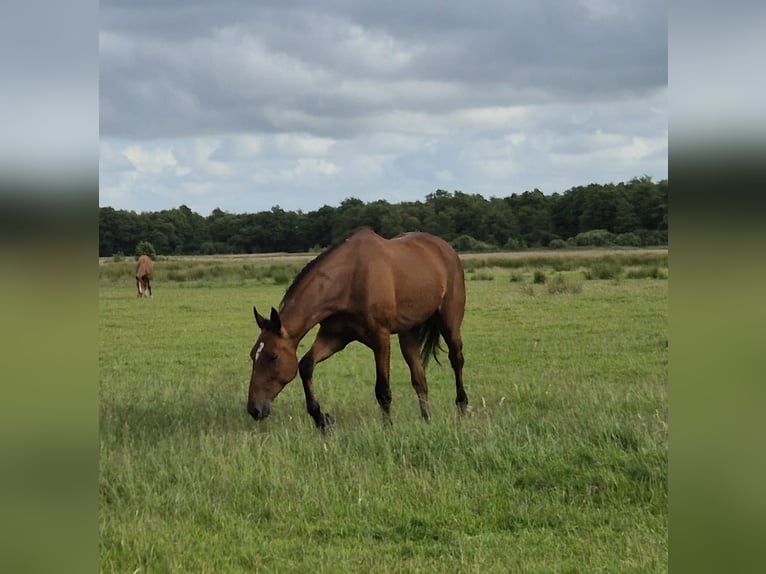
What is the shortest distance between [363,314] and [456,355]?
1902mm

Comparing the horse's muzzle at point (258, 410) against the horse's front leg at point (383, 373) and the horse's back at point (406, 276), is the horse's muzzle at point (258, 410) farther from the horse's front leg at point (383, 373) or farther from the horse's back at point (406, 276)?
Answer: the horse's back at point (406, 276)

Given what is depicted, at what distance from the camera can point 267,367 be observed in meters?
7.45

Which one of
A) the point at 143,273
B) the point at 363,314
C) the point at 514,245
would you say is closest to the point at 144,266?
the point at 143,273

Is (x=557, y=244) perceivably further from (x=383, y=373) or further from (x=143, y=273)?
(x=383, y=373)

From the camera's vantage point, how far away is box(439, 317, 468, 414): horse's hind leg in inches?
361

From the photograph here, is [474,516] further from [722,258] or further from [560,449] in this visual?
[722,258]

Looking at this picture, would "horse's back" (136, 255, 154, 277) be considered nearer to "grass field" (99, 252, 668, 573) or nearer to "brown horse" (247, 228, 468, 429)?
"grass field" (99, 252, 668, 573)

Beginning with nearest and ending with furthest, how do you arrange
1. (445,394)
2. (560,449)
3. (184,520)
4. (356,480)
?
(184,520) < (356,480) < (560,449) < (445,394)

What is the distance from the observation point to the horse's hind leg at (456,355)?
30.1ft

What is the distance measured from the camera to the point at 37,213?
1.31 m

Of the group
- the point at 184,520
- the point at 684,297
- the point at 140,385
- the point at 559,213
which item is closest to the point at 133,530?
the point at 184,520

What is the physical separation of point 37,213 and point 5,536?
0.64 m

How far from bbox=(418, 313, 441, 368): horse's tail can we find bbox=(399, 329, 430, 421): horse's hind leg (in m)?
0.15

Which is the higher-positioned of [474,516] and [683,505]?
[683,505]
